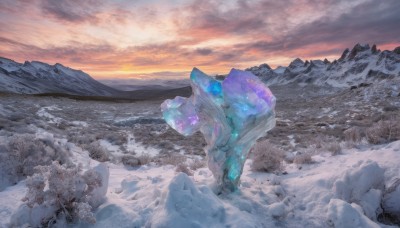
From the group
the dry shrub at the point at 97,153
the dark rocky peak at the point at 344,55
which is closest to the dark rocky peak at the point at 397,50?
the dark rocky peak at the point at 344,55

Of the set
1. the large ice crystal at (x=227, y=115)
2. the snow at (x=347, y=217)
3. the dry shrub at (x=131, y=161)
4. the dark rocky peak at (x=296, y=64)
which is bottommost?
the dry shrub at (x=131, y=161)

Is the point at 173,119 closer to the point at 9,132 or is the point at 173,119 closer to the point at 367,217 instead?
the point at 367,217

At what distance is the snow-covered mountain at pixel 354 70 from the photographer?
7381 centimetres

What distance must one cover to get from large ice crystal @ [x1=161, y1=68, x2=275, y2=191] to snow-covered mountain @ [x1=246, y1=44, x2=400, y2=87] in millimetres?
72581

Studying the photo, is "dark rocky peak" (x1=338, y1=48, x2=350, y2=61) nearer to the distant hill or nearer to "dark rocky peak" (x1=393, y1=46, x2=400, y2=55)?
"dark rocky peak" (x1=393, y1=46, x2=400, y2=55)

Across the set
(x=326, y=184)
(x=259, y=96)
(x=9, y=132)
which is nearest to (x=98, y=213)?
(x=259, y=96)

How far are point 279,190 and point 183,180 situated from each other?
195cm

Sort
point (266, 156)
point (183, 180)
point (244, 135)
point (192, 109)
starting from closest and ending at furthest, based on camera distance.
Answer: point (183, 180)
point (244, 135)
point (192, 109)
point (266, 156)

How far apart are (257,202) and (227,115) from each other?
1.57 meters

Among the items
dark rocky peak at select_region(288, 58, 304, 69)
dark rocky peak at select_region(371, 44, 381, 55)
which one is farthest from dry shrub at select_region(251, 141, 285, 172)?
dark rocky peak at select_region(288, 58, 304, 69)

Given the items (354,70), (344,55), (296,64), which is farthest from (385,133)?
(296,64)

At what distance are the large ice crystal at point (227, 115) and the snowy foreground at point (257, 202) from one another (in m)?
0.56

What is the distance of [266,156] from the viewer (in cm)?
682

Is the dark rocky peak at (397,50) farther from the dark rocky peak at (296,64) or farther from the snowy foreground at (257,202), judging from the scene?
the snowy foreground at (257,202)
